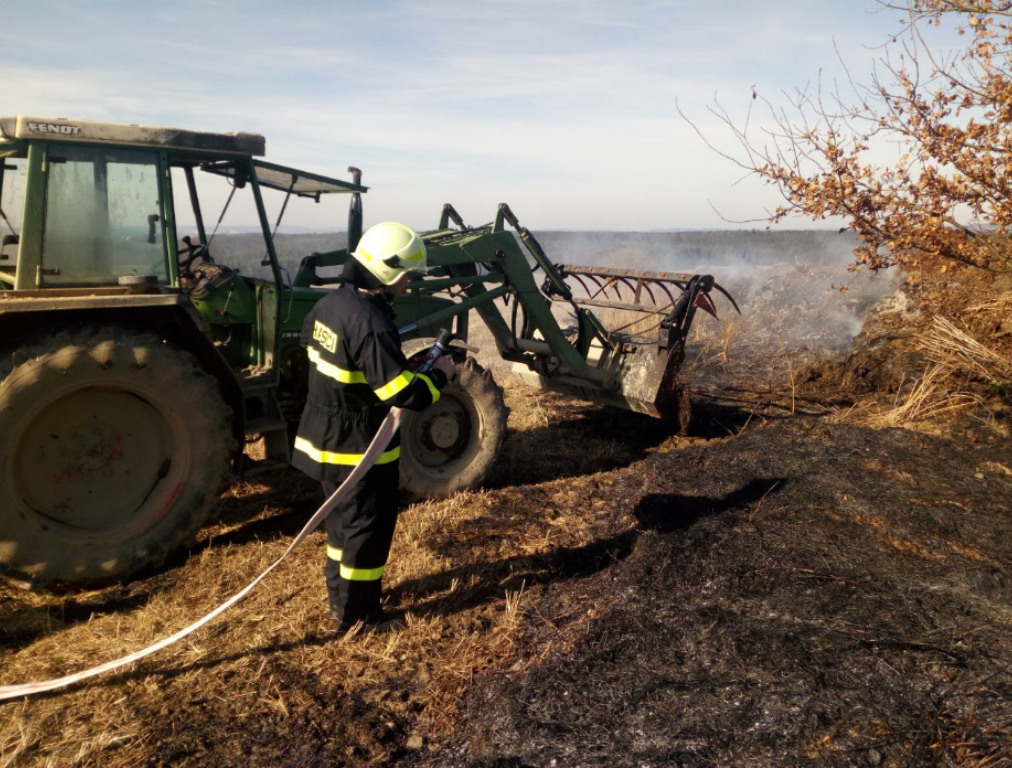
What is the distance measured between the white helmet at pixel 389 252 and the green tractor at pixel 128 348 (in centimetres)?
103

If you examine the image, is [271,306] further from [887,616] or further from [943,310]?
[943,310]

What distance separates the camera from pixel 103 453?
4266mm

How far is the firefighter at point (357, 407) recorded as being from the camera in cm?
344

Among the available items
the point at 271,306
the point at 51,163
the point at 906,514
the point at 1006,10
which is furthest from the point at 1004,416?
the point at 51,163

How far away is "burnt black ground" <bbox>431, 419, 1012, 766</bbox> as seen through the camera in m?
2.83

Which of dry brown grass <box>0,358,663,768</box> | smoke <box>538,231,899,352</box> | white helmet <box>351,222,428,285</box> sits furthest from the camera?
smoke <box>538,231,899,352</box>

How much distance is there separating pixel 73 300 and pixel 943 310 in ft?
27.6

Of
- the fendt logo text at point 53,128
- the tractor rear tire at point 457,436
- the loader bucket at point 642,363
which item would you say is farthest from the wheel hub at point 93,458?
the loader bucket at point 642,363

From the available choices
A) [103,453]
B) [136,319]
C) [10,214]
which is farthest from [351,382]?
[10,214]

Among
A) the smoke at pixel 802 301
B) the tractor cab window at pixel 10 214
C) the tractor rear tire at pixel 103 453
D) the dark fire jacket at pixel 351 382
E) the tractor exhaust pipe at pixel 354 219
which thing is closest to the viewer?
the dark fire jacket at pixel 351 382

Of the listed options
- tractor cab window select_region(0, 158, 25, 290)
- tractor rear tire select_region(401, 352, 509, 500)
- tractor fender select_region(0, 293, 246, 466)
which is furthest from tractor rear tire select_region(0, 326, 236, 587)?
tractor rear tire select_region(401, 352, 509, 500)

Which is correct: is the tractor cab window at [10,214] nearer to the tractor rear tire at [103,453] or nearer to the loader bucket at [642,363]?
the tractor rear tire at [103,453]

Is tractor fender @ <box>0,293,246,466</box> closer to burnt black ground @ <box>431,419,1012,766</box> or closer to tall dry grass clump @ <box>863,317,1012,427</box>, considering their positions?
burnt black ground @ <box>431,419,1012,766</box>

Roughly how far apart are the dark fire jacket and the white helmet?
0.13 meters
